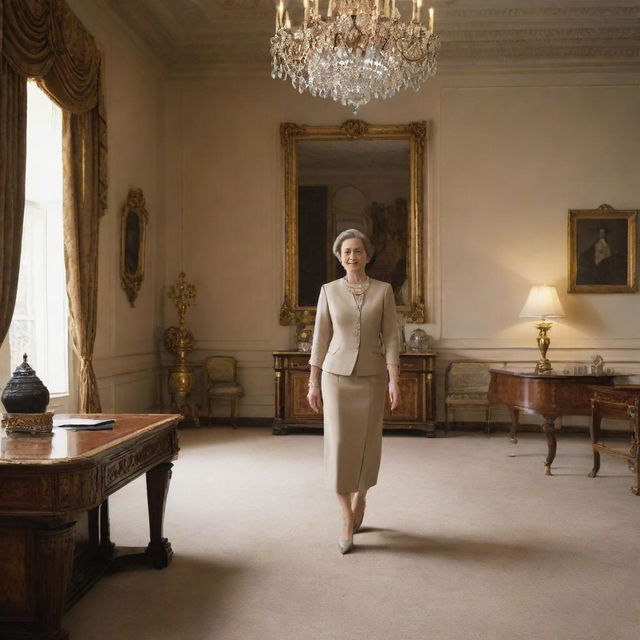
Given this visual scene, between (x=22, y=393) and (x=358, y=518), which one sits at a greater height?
(x=22, y=393)

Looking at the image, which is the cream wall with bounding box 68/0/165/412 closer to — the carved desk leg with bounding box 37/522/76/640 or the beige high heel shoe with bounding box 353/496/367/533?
the beige high heel shoe with bounding box 353/496/367/533

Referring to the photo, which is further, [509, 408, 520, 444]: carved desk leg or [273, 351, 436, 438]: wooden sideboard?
[273, 351, 436, 438]: wooden sideboard

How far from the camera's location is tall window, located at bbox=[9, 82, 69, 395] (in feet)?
19.8

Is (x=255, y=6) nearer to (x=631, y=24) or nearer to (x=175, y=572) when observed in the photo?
(x=631, y=24)

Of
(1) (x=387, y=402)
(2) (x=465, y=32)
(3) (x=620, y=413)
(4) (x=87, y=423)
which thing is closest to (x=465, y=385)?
(1) (x=387, y=402)

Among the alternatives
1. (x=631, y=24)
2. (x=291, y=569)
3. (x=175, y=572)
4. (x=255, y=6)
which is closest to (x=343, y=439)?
(x=291, y=569)

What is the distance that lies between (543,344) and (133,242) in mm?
4781

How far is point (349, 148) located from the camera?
8898 mm

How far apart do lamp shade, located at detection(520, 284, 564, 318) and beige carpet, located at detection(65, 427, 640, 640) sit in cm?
221

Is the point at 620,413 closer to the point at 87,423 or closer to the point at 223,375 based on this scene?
the point at 87,423

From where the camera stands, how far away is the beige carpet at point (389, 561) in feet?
9.77

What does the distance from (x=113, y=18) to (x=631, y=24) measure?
234 inches

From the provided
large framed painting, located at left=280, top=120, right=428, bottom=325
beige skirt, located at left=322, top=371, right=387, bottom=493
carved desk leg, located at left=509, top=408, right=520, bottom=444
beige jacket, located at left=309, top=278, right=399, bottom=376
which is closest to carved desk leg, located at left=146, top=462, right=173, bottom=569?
beige skirt, located at left=322, top=371, right=387, bottom=493

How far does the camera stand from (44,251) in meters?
6.26
